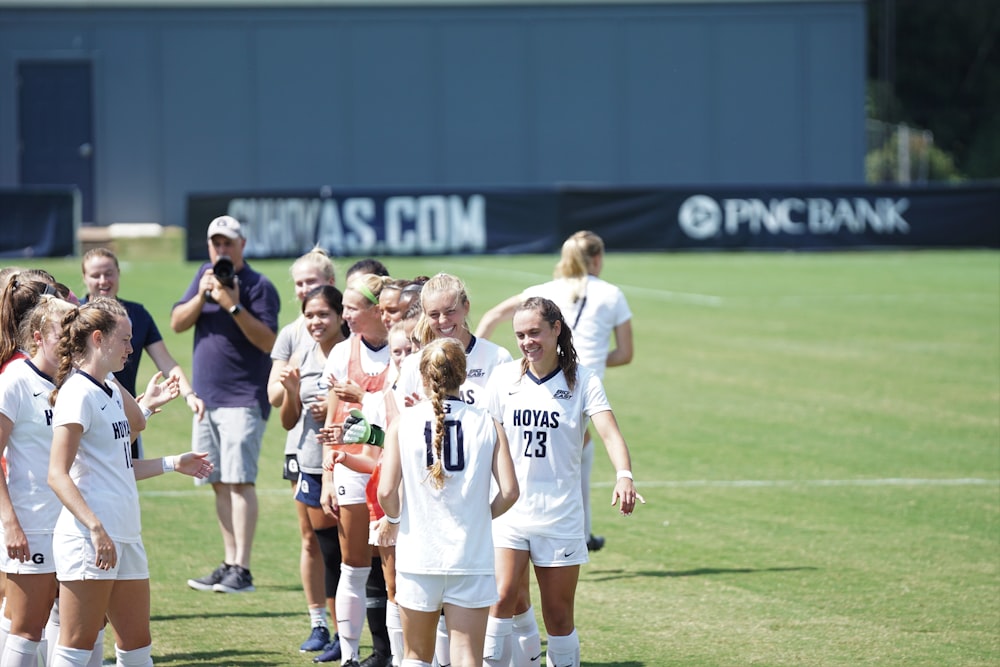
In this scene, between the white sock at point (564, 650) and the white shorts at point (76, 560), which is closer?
the white shorts at point (76, 560)

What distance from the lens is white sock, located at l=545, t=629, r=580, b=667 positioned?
20.7ft

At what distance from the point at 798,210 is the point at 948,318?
10530 mm

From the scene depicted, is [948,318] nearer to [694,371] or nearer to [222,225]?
[694,371]

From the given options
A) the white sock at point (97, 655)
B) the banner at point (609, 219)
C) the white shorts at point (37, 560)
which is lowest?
the white sock at point (97, 655)

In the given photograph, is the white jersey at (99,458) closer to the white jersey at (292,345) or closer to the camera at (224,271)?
the white jersey at (292,345)

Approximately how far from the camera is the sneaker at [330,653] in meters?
7.21

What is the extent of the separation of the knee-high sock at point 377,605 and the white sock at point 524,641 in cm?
85

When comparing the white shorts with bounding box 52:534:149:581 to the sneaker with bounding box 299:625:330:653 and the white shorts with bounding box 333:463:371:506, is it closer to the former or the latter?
the white shorts with bounding box 333:463:371:506

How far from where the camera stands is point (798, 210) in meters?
31.9

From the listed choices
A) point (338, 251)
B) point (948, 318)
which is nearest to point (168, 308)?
point (338, 251)

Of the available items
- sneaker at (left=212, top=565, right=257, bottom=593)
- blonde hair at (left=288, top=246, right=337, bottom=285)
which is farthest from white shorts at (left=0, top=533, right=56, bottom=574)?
sneaker at (left=212, top=565, right=257, bottom=593)

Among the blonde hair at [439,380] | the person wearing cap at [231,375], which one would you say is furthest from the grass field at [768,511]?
the blonde hair at [439,380]

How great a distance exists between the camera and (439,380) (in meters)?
5.51

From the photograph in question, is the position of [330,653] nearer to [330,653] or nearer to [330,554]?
[330,653]
